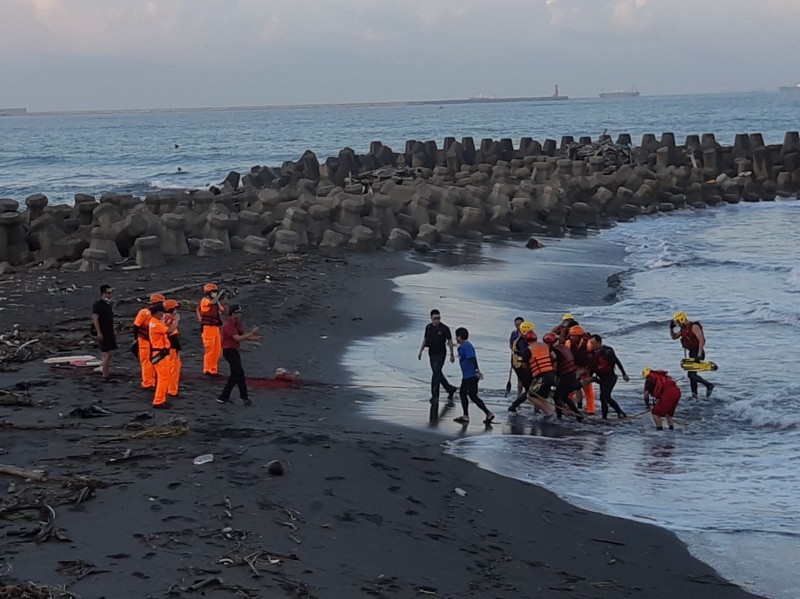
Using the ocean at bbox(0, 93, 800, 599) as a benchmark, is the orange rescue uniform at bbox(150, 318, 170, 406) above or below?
above

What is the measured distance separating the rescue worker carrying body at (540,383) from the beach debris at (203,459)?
4.65 metres

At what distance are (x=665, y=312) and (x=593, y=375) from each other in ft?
20.9

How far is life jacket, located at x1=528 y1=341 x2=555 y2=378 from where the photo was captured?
44.6ft

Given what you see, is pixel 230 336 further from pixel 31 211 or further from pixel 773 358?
pixel 31 211

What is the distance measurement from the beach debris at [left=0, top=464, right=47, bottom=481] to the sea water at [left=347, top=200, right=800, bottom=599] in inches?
162

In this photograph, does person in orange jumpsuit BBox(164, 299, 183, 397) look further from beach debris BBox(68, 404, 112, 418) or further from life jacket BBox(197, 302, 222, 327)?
beach debris BBox(68, 404, 112, 418)

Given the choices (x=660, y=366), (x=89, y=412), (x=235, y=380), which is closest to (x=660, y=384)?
(x=660, y=366)

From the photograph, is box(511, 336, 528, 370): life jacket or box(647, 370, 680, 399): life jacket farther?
box(511, 336, 528, 370): life jacket

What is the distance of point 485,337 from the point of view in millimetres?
17344

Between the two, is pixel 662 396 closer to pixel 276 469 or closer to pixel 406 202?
pixel 276 469

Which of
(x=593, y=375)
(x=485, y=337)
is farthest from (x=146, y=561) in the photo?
(x=485, y=337)

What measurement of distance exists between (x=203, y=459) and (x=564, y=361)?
17.7 feet

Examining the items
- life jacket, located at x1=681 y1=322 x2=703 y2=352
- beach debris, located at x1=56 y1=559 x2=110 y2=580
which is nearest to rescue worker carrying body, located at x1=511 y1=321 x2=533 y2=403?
life jacket, located at x1=681 y1=322 x2=703 y2=352

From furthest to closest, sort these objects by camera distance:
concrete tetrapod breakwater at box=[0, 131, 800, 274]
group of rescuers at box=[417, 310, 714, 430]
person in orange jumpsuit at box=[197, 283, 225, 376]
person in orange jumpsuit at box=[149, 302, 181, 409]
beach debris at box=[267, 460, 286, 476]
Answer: concrete tetrapod breakwater at box=[0, 131, 800, 274] < person in orange jumpsuit at box=[197, 283, 225, 376] < group of rescuers at box=[417, 310, 714, 430] < person in orange jumpsuit at box=[149, 302, 181, 409] < beach debris at box=[267, 460, 286, 476]
